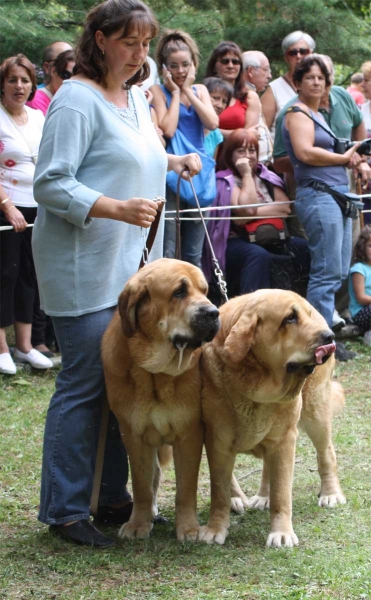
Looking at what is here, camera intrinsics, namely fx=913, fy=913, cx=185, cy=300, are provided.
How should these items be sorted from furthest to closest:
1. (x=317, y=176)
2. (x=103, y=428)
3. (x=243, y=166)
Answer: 1. (x=243, y=166)
2. (x=317, y=176)
3. (x=103, y=428)

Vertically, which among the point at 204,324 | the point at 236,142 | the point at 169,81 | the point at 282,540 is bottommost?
the point at 282,540

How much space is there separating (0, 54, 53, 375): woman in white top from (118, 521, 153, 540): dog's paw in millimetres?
3542

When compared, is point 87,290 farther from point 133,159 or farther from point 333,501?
point 333,501

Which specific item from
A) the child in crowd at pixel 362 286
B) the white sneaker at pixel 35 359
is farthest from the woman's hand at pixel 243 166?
the white sneaker at pixel 35 359

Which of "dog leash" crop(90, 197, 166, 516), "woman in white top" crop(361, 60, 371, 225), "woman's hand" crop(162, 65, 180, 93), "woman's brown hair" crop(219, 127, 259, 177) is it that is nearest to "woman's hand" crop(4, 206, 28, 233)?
"woman's hand" crop(162, 65, 180, 93)

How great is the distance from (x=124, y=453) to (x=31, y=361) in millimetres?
3509

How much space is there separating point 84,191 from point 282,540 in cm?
187

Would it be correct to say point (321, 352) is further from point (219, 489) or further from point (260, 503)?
point (260, 503)

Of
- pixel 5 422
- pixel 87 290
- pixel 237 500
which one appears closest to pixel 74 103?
pixel 87 290

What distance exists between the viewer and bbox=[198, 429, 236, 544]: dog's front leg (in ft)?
14.5

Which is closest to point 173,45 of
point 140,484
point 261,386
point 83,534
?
point 261,386

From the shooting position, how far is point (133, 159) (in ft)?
14.0

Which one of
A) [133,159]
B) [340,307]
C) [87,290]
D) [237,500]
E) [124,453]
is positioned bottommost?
[340,307]

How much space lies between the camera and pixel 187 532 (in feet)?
14.5
